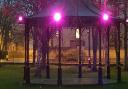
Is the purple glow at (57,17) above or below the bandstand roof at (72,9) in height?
below

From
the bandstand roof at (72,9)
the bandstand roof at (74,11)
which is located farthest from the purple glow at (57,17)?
the bandstand roof at (72,9)

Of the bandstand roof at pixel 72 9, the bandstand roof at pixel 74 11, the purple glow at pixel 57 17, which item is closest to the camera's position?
the purple glow at pixel 57 17

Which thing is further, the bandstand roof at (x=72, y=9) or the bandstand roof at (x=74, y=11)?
the bandstand roof at (x=72, y=9)

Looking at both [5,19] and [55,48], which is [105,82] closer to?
[5,19]

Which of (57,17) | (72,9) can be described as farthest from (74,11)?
(57,17)

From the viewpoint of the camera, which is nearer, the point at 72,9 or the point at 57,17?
the point at 57,17

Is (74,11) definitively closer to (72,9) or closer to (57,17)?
(72,9)

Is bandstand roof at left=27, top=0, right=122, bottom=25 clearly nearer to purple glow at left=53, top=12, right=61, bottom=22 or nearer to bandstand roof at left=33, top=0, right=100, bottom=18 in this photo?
bandstand roof at left=33, top=0, right=100, bottom=18

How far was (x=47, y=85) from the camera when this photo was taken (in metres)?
24.5

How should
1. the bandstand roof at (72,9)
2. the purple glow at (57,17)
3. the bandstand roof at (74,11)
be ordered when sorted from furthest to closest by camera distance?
the bandstand roof at (72,9) → the bandstand roof at (74,11) → the purple glow at (57,17)

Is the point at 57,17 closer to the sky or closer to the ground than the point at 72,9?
closer to the ground

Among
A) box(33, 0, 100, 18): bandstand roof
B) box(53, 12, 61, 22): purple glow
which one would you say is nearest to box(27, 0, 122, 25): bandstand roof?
box(33, 0, 100, 18): bandstand roof

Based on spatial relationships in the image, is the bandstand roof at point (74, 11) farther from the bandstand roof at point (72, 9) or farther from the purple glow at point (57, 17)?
the purple glow at point (57, 17)

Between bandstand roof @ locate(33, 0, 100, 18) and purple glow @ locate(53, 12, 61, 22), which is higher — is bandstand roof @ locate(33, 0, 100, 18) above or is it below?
above
